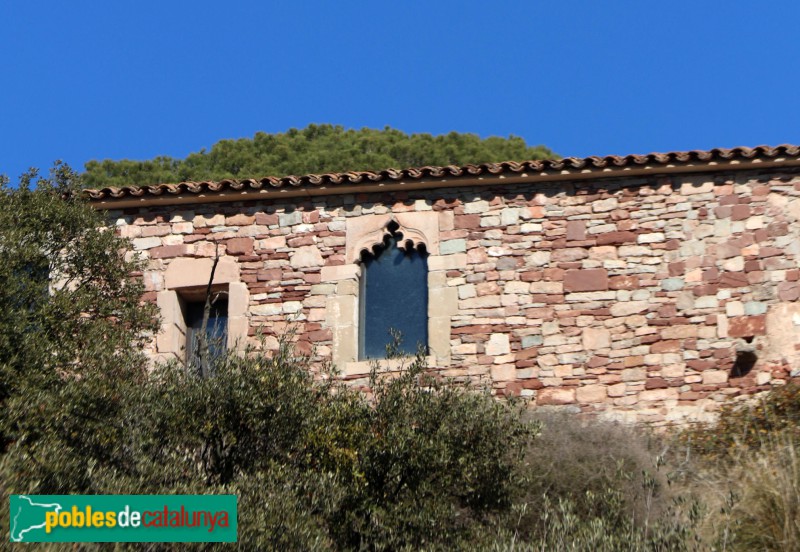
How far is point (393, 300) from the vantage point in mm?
14734

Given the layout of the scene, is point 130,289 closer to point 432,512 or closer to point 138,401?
point 138,401

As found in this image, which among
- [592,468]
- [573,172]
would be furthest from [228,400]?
[573,172]

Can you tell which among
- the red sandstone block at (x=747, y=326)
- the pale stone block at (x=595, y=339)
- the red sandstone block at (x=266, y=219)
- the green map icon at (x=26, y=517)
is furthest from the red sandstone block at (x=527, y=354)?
the green map icon at (x=26, y=517)

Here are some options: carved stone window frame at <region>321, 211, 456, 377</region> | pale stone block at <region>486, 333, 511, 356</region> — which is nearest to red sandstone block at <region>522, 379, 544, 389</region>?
pale stone block at <region>486, 333, 511, 356</region>

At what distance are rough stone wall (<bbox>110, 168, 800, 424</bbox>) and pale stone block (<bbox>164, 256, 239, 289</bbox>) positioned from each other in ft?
0.29

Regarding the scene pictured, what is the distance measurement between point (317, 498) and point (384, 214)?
5.99 metres

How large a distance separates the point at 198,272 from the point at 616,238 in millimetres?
5176

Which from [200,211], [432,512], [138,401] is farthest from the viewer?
[200,211]

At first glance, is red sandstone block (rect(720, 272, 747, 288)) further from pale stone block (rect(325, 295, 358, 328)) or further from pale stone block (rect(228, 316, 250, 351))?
pale stone block (rect(228, 316, 250, 351))

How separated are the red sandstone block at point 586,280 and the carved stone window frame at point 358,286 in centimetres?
128

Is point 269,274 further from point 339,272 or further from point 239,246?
point 339,272

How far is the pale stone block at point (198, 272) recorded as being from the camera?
15016 millimetres

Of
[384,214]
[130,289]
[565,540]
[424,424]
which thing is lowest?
[565,540]

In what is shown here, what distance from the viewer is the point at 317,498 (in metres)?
9.58
